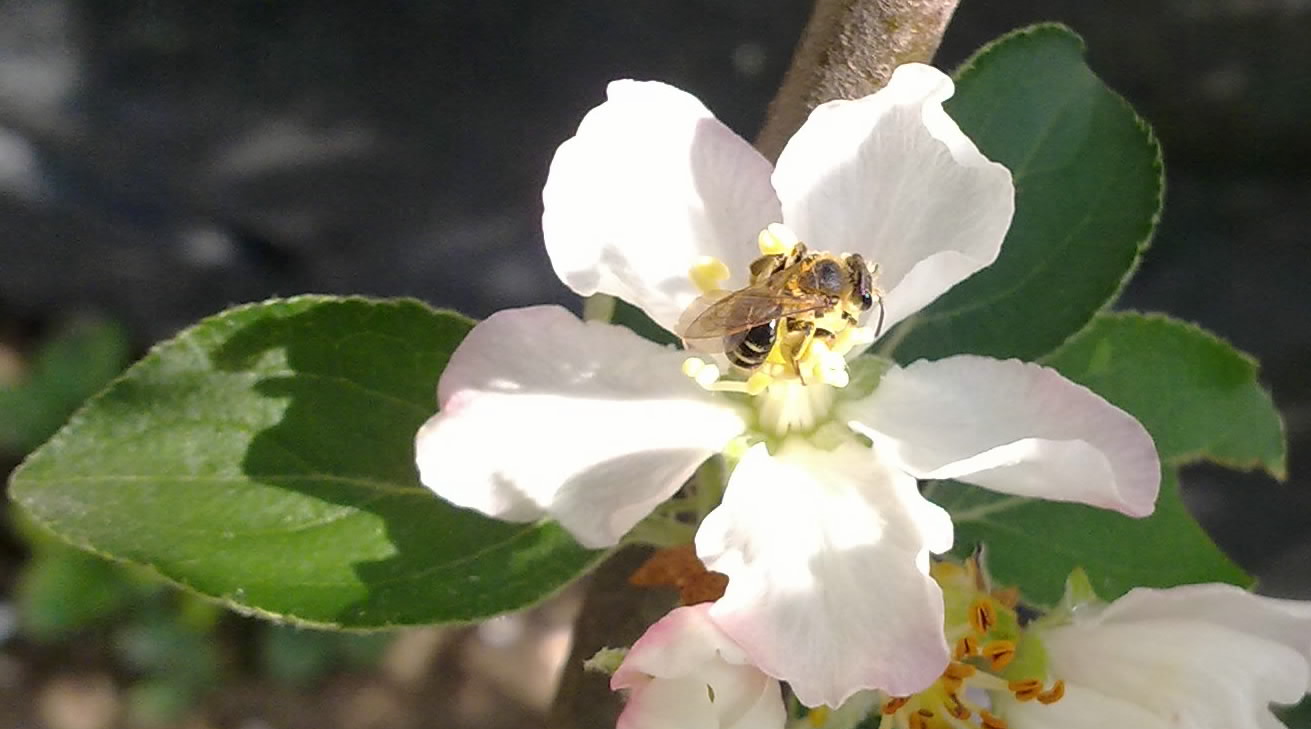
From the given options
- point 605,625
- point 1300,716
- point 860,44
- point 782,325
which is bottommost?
point 1300,716

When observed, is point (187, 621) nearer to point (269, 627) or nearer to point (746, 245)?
point (269, 627)

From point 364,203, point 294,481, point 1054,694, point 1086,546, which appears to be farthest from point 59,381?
point 1054,694

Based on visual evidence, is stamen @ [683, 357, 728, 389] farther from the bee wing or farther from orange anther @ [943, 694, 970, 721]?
orange anther @ [943, 694, 970, 721]

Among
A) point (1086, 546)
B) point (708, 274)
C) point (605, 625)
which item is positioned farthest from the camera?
point (1086, 546)

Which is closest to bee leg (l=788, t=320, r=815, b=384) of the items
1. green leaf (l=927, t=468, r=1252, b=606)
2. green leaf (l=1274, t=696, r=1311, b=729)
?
green leaf (l=927, t=468, r=1252, b=606)

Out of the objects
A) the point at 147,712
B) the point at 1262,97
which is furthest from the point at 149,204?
the point at 1262,97

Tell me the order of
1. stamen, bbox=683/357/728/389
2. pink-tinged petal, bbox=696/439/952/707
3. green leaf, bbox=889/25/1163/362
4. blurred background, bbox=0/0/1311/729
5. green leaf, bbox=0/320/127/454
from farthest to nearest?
green leaf, bbox=0/320/127/454, blurred background, bbox=0/0/1311/729, green leaf, bbox=889/25/1163/362, stamen, bbox=683/357/728/389, pink-tinged petal, bbox=696/439/952/707

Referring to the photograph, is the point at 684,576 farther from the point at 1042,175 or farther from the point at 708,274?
the point at 1042,175

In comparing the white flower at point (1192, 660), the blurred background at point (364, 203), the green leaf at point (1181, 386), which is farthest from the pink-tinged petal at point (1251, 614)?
the blurred background at point (364, 203)
